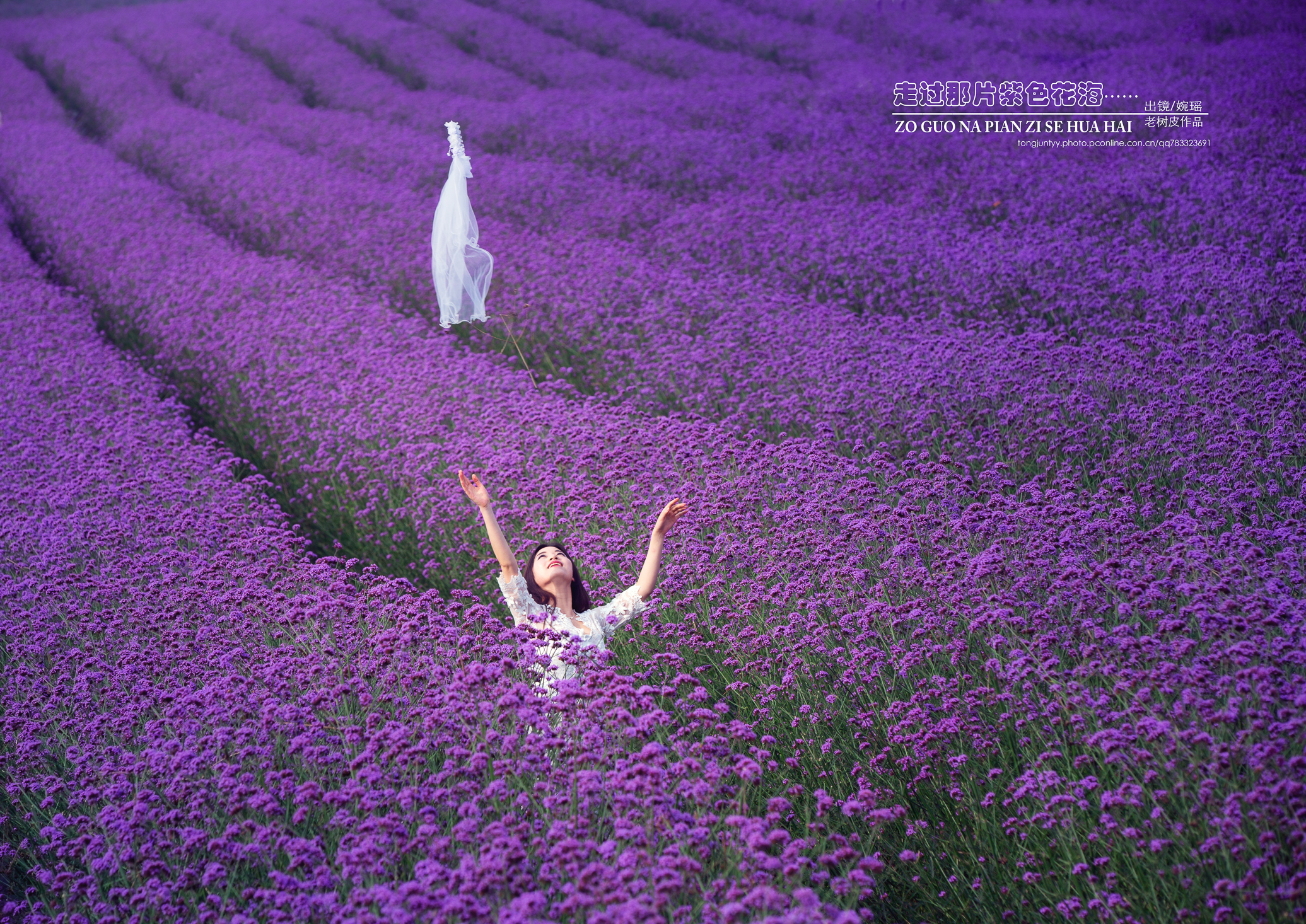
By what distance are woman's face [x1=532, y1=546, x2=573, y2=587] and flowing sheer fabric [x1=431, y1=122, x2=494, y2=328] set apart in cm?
131

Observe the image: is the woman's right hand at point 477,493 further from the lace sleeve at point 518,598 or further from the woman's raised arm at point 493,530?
the lace sleeve at point 518,598

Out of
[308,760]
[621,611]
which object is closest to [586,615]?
[621,611]

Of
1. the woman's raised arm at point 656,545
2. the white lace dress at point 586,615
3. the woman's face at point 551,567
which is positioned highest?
the woman's raised arm at point 656,545

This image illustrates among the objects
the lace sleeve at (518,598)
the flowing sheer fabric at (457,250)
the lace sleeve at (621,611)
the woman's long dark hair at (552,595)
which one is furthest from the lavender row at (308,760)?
the flowing sheer fabric at (457,250)

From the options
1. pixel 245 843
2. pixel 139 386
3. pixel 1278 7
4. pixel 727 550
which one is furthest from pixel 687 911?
pixel 1278 7

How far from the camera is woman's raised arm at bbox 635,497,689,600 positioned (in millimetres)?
3275

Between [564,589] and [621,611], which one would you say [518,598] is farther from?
[621,611]

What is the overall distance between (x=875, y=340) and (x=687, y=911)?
3.88 m

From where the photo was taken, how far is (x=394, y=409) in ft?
17.6

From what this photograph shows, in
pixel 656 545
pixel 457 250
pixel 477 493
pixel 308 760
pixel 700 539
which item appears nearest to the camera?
pixel 308 760

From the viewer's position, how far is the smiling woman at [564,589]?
3305 millimetres

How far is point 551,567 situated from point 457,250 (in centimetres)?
167

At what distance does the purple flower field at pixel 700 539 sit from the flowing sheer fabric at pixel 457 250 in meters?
0.75

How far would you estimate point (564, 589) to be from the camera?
338 centimetres
